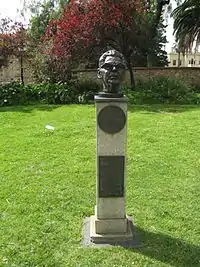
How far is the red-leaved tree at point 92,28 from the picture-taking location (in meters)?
11.0

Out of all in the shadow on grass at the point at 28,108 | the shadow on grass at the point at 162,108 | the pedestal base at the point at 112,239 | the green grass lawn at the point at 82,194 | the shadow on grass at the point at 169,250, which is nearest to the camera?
the shadow on grass at the point at 169,250

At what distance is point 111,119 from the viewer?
9.53 feet

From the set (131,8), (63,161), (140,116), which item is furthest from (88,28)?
(63,161)

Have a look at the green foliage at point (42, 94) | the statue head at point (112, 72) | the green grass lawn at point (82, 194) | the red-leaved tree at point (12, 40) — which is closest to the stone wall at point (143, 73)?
the red-leaved tree at point (12, 40)

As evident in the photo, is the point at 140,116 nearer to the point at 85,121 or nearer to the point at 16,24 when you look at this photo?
the point at 85,121

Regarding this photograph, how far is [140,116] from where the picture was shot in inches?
340

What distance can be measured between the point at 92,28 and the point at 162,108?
3630 millimetres

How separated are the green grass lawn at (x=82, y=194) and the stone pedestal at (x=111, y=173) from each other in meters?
0.20

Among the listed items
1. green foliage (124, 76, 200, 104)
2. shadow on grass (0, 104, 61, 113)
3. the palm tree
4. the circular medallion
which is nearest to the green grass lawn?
the circular medallion

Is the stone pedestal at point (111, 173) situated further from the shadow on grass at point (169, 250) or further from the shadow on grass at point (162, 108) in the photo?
the shadow on grass at point (162, 108)

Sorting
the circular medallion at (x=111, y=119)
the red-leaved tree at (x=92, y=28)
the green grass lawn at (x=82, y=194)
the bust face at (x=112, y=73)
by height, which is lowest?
→ the green grass lawn at (x=82, y=194)

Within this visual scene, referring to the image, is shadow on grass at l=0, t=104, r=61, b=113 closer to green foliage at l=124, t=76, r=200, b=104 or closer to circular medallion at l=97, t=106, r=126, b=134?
green foliage at l=124, t=76, r=200, b=104

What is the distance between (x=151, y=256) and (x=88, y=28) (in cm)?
934

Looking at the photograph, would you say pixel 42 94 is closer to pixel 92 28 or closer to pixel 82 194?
pixel 92 28
